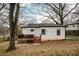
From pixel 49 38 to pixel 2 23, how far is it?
0.64 meters

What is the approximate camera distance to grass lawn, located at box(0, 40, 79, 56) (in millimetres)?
2725

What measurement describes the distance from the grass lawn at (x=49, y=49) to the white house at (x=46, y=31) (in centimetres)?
7

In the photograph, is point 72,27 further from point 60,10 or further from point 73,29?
point 60,10

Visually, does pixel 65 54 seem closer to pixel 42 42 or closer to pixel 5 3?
pixel 42 42

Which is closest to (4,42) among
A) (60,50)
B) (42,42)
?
(42,42)

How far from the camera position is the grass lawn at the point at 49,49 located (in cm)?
272

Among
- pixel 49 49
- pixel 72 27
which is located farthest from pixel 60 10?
pixel 49 49

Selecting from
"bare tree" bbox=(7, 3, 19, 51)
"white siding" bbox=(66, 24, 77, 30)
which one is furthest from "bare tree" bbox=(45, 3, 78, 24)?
"bare tree" bbox=(7, 3, 19, 51)

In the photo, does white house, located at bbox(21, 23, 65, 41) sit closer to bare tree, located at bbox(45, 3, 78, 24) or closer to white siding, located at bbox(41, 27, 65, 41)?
white siding, located at bbox(41, 27, 65, 41)

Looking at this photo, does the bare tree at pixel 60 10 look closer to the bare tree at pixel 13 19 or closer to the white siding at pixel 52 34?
the white siding at pixel 52 34

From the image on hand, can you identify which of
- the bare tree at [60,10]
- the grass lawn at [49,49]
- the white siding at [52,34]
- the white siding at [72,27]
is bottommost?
the grass lawn at [49,49]

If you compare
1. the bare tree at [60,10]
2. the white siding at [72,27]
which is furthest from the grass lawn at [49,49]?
the bare tree at [60,10]

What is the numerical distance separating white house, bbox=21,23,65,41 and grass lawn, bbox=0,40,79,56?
0.23 ft

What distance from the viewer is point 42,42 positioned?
2.76 m
